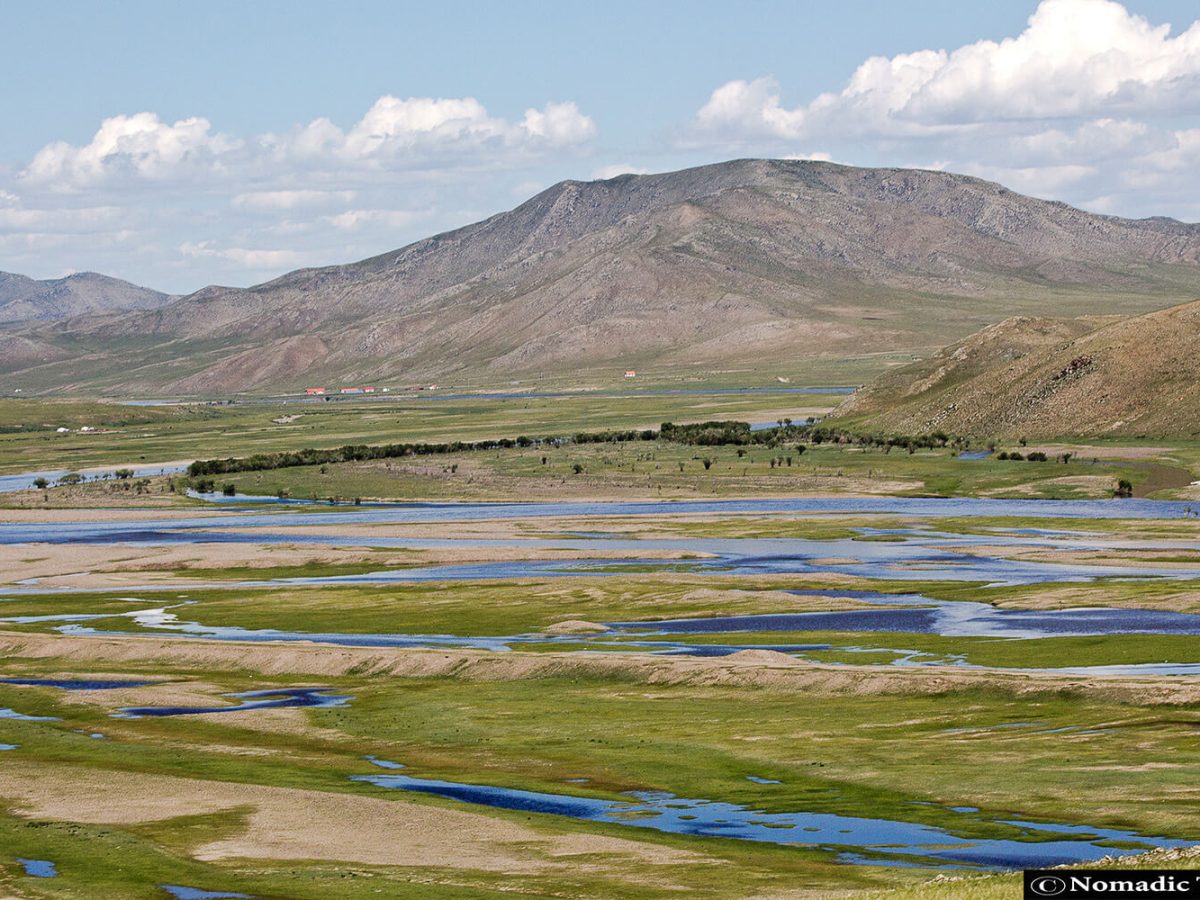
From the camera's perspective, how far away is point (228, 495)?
196000 millimetres

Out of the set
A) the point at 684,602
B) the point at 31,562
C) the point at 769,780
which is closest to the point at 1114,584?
the point at 684,602

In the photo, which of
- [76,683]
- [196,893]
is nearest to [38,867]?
[196,893]

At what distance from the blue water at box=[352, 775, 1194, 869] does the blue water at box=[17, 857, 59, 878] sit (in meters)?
14.7

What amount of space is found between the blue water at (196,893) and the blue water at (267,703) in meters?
31.5

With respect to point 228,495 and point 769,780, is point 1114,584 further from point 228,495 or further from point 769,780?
point 228,495

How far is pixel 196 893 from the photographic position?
46.1m

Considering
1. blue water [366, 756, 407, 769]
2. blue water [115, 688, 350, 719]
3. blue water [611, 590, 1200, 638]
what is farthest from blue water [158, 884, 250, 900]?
blue water [611, 590, 1200, 638]

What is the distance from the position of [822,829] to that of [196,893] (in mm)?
19306

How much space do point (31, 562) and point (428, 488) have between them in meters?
59.8

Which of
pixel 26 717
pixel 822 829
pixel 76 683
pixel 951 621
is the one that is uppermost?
pixel 951 621

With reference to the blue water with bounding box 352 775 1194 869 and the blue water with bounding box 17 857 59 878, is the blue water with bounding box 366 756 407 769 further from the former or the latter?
the blue water with bounding box 17 857 59 878

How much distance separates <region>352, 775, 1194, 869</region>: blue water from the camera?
47.5 m

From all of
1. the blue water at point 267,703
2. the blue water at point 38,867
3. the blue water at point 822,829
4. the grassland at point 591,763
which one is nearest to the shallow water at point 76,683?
the grassland at point 591,763

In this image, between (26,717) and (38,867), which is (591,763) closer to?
(38,867)
